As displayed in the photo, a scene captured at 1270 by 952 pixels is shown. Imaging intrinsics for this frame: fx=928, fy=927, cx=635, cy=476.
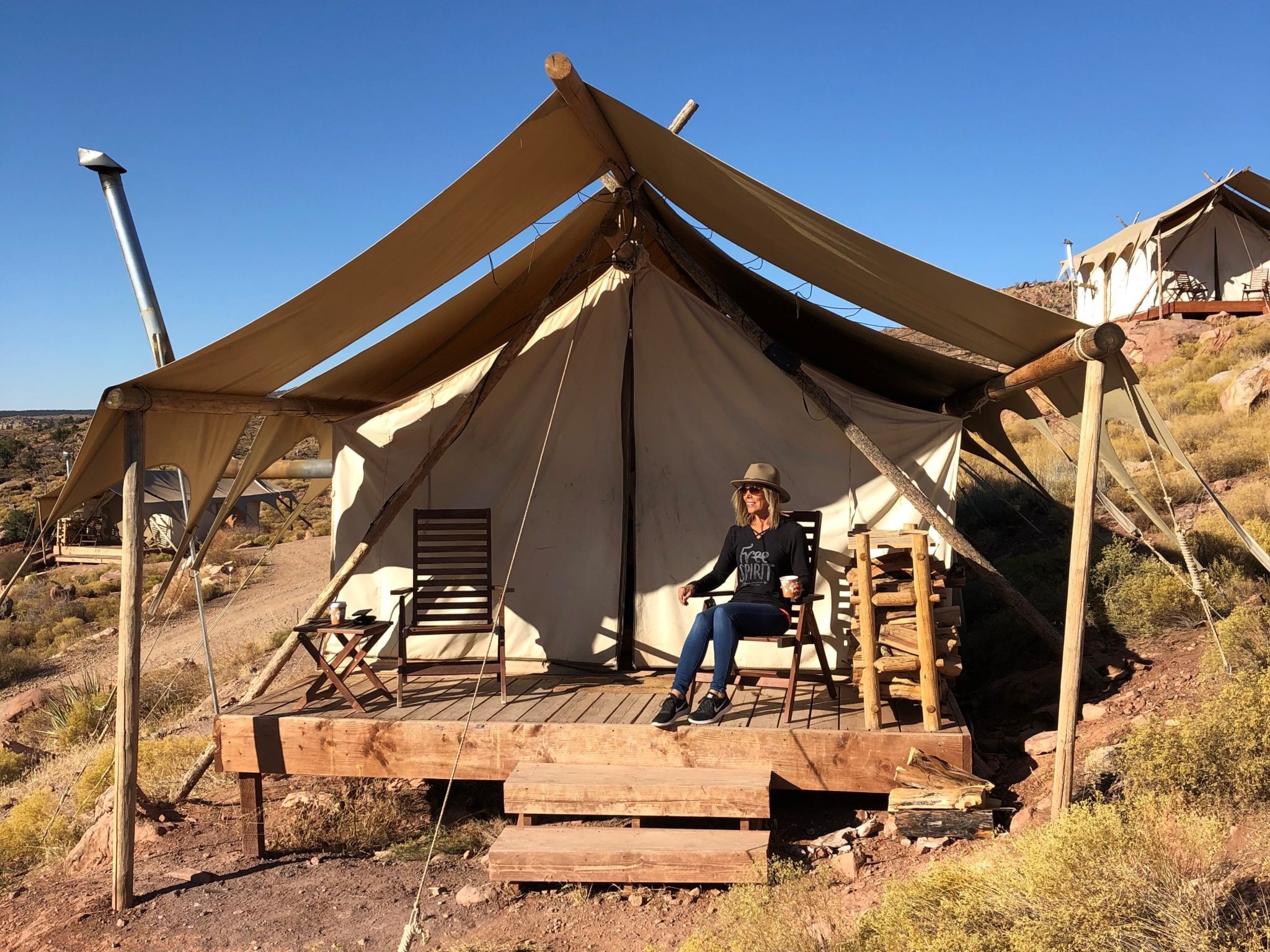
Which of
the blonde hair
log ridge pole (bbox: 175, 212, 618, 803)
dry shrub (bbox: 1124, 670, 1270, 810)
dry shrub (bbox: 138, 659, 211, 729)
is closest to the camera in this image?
dry shrub (bbox: 1124, 670, 1270, 810)

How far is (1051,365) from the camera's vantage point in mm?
3963

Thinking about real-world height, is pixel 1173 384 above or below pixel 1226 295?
below

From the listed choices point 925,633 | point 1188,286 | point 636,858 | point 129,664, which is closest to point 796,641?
point 925,633

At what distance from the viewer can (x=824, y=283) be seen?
4.56 metres

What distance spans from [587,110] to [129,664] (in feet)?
9.84

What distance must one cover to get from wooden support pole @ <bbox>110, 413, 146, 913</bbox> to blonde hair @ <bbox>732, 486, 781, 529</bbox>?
9.05ft

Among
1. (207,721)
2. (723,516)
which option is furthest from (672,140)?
(207,721)

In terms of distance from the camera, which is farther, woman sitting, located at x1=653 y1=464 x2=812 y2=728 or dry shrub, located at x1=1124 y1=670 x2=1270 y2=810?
woman sitting, located at x1=653 y1=464 x2=812 y2=728

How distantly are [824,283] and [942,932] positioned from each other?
3.09 m

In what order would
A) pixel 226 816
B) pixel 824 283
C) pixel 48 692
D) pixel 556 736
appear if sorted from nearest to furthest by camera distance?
pixel 556 736, pixel 824 283, pixel 226 816, pixel 48 692

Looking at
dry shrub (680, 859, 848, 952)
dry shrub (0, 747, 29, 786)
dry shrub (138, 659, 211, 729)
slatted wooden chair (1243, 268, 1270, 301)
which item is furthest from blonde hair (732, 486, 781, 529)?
slatted wooden chair (1243, 268, 1270, 301)

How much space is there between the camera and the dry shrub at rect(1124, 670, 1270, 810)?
9.98ft

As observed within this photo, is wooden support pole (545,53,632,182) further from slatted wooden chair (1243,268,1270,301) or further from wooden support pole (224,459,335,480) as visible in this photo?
slatted wooden chair (1243,268,1270,301)

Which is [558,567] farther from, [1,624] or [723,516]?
[1,624]
